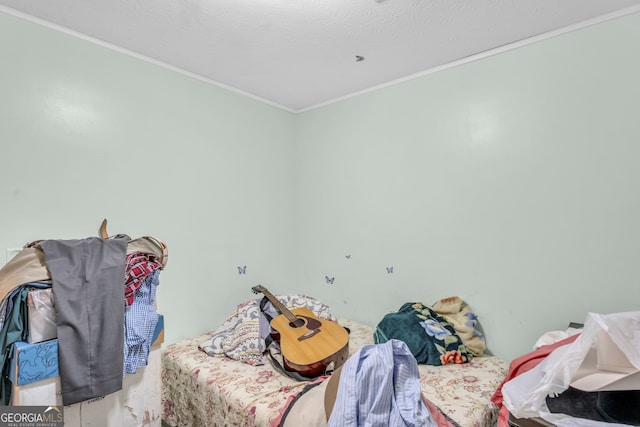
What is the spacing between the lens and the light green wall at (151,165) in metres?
1.63

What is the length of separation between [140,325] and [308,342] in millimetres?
862

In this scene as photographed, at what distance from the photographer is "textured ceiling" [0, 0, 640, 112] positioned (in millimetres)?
1538

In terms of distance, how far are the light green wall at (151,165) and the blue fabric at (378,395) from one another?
4.96ft

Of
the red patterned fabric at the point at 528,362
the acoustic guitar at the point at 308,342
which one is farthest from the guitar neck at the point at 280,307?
the red patterned fabric at the point at 528,362

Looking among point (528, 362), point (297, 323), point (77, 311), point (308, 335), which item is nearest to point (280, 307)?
point (297, 323)

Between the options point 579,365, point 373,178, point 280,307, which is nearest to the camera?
point 579,365

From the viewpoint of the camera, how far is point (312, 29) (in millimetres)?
1711

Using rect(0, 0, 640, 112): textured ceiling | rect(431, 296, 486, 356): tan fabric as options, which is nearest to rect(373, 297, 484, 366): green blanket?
rect(431, 296, 486, 356): tan fabric

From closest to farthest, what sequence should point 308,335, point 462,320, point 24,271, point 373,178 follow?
point 24,271 < point 308,335 < point 462,320 < point 373,178

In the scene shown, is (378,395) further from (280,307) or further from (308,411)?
(280,307)

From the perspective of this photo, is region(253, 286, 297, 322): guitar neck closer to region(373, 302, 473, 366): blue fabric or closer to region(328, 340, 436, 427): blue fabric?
region(373, 302, 473, 366): blue fabric

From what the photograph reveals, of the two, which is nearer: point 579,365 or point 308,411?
point 579,365

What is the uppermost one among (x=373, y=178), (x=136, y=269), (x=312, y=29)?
(x=312, y=29)

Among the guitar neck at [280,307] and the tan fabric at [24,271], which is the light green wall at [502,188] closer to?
the guitar neck at [280,307]
